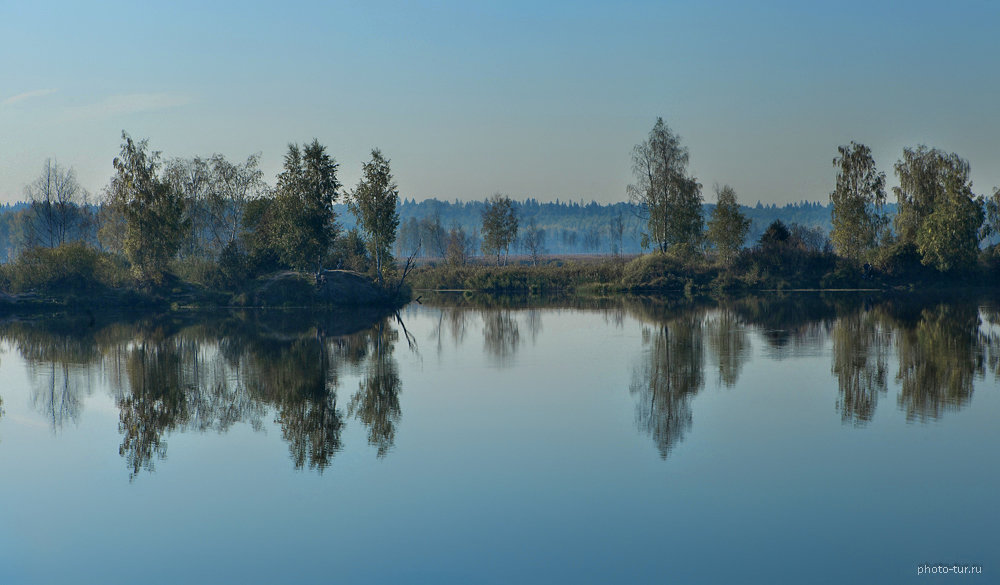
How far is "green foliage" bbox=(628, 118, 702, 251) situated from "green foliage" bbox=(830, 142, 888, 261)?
10.5 metres

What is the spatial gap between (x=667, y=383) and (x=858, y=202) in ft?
163

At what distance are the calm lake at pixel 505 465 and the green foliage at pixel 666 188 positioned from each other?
39.9 m

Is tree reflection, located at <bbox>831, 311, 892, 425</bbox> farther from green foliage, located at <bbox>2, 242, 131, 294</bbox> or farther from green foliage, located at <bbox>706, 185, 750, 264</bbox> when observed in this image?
green foliage, located at <bbox>2, 242, 131, 294</bbox>

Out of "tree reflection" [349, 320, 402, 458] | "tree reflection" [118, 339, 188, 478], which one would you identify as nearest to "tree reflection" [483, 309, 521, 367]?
"tree reflection" [349, 320, 402, 458]

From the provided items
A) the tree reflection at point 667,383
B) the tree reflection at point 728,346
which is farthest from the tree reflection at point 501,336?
the tree reflection at point 728,346

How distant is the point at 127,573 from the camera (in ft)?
26.4

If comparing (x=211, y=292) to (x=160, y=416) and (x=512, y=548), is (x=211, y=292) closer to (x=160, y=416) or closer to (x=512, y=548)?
(x=160, y=416)

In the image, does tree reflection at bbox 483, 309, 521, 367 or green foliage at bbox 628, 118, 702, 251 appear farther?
green foliage at bbox 628, 118, 702, 251

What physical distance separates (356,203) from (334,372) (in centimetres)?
2913

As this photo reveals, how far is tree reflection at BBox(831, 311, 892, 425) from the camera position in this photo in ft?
48.7

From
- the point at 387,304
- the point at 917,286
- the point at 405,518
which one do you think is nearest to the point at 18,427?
the point at 405,518

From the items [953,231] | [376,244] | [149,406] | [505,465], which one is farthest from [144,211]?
[953,231]

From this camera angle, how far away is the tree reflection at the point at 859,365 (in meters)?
14.8

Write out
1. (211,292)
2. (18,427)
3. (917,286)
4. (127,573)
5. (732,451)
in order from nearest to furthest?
(127,573) → (732,451) → (18,427) → (211,292) → (917,286)
